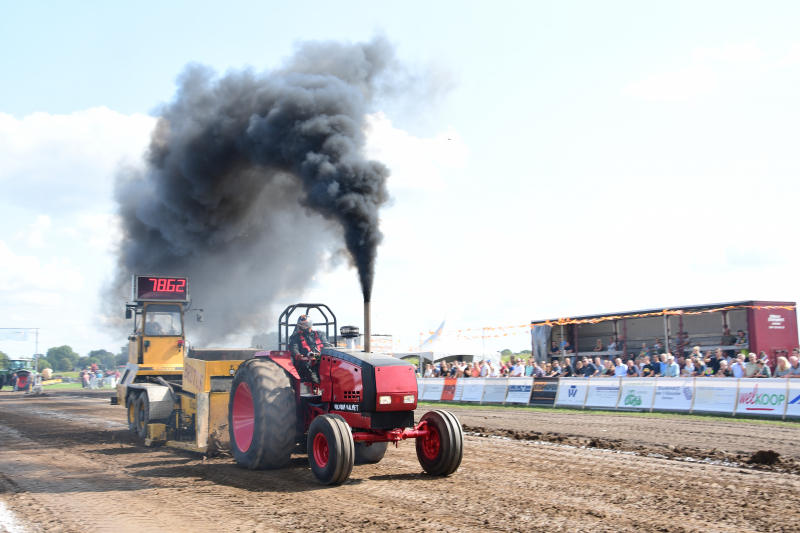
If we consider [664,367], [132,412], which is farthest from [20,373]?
[664,367]

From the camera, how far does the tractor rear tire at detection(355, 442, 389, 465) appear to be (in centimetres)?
774

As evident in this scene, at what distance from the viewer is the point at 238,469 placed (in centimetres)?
742

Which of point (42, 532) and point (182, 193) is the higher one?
point (182, 193)

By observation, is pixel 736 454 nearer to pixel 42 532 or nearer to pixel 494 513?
pixel 494 513

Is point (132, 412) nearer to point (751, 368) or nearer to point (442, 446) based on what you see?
point (442, 446)

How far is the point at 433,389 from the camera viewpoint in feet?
67.0

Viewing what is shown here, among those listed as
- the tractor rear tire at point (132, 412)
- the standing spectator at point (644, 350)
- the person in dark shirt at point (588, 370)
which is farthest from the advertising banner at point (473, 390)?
the tractor rear tire at point (132, 412)

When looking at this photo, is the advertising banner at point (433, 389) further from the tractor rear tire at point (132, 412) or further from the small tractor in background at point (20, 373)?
the small tractor in background at point (20, 373)

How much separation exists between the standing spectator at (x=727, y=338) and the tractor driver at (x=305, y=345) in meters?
13.1

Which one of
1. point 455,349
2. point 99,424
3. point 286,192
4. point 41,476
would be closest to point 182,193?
point 286,192

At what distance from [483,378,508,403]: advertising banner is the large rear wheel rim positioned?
38.8ft

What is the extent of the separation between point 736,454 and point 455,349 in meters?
17.5

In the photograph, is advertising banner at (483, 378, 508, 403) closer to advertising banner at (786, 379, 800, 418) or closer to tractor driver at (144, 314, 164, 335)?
advertising banner at (786, 379, 800, 418)

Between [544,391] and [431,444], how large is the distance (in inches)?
401
